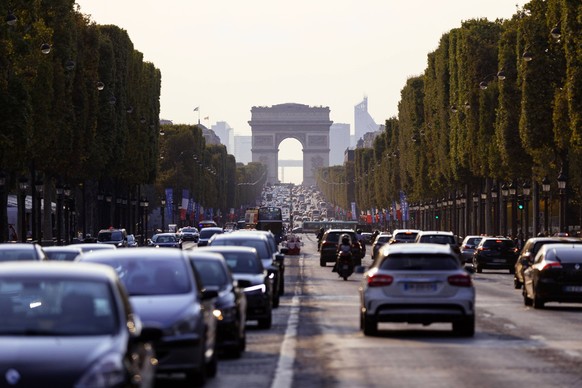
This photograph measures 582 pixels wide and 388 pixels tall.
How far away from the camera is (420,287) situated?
27.0m

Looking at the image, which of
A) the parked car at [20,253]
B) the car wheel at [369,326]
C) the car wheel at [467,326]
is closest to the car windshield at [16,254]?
the parked car at [20,253]

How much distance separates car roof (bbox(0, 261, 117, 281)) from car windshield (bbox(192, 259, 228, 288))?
8272 mm

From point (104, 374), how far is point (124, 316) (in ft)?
5.12

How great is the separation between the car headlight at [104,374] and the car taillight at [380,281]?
603 inches

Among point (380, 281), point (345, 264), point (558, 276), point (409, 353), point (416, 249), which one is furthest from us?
point (345, 264)

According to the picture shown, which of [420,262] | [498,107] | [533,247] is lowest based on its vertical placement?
[420,262]

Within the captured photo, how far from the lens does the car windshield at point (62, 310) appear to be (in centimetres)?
1305

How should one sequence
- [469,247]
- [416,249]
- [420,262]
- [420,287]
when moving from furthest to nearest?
[469,247], [416,249], [420,262], [420,287]

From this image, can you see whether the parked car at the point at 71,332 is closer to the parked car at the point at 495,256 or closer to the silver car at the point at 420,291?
the silver car at the point at 420,291

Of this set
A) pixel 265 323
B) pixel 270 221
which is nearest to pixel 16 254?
pixel 265 323

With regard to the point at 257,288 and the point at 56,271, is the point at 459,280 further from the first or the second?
the point at 56,271

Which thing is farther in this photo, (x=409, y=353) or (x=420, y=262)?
(x=420, y=262)

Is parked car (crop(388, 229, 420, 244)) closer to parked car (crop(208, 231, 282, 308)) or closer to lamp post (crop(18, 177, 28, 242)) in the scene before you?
lamp post (crop(18, 177, 28, 242))

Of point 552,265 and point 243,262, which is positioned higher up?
point 243,262
